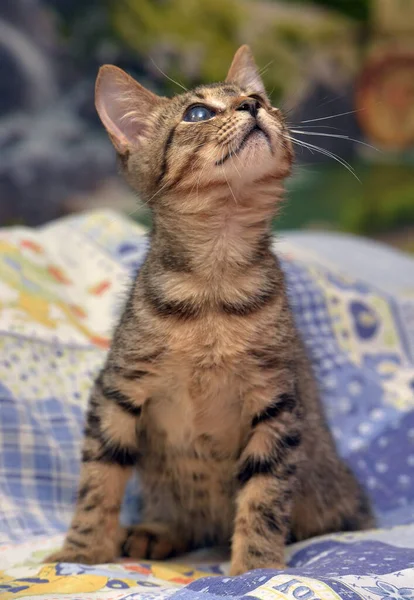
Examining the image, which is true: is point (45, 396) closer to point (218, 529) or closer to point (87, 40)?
point (218, 529)

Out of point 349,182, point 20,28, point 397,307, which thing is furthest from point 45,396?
point 349,182

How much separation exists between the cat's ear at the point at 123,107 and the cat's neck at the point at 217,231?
21 centimetres

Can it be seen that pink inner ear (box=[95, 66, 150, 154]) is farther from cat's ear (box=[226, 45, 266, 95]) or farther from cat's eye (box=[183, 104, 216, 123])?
cat's ear (box=[226, 45, 266, 95])

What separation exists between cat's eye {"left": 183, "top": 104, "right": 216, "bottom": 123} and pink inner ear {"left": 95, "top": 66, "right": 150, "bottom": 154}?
0.17 m

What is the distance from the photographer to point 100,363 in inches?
84.1

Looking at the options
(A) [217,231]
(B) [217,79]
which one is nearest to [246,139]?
(A) [217,231]

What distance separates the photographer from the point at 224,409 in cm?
151

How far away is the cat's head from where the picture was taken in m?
1.39

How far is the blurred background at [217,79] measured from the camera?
11.5 ft

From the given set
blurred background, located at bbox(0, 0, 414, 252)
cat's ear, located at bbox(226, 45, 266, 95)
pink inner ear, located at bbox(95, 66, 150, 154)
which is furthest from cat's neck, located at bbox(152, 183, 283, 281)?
blurred background, located at bbox(0, 0, 414, 252)

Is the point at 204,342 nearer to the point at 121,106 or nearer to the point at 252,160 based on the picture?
the point at 252,160

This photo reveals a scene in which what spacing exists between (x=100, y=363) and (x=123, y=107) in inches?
30.3

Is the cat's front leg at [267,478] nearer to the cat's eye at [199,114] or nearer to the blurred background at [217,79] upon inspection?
the cat's eye at [199,114]

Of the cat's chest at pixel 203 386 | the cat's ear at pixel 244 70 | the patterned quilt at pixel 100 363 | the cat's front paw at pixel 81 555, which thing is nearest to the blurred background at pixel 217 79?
the patterned quilt at pixel 100 363
